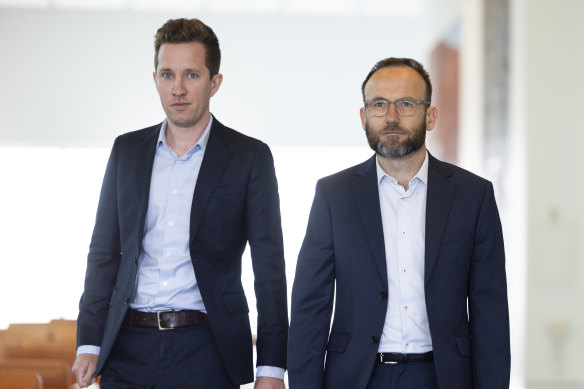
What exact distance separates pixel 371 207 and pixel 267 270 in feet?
1.44

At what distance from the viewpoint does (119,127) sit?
13.8 metres

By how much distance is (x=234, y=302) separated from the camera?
3.08m

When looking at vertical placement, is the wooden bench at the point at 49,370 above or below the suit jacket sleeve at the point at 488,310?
below

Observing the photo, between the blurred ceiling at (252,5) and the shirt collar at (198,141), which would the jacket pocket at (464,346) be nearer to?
the shirt collar at (198,141)

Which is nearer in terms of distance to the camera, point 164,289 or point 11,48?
point 164,289

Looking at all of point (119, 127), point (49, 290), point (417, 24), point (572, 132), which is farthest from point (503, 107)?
point (49, 290)

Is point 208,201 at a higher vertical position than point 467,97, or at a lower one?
lower

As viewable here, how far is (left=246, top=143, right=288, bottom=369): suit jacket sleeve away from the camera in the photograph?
312cm

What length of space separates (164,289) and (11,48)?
11.8 metres

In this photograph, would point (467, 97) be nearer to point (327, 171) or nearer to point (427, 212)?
point (327, 171)

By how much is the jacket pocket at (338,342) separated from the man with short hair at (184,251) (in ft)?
0.77

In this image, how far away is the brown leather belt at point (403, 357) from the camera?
281 cm

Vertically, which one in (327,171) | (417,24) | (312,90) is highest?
(417,24)

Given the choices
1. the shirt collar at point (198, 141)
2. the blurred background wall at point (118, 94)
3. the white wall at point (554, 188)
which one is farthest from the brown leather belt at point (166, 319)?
the blurred background wall at point (118, 94)
